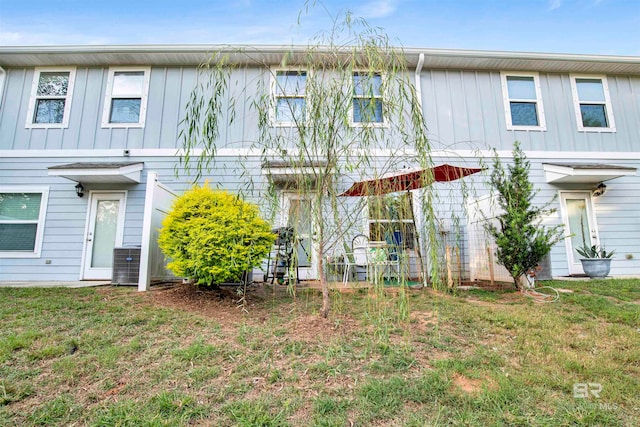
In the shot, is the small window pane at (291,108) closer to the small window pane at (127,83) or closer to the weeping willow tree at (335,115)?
the weeping willow tree at (335,115)

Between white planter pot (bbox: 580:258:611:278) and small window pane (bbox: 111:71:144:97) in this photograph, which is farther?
small window pane (bbox: 111:71:144:97)

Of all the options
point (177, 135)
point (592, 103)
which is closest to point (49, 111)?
point (177, 135)

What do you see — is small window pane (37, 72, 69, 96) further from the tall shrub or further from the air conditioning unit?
the tall shrub

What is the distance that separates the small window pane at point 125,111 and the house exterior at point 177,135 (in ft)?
0.09

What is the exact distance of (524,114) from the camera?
7.38 metres

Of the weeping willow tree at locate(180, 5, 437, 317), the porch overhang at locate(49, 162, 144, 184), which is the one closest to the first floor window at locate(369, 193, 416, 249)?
the weeping willow tree at locate(180, 5, 437, 317)

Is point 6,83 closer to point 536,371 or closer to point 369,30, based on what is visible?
point 369,30

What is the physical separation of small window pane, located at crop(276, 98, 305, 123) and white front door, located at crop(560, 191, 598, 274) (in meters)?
7.08

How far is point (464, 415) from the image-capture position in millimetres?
1709

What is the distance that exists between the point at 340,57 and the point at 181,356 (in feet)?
9.07

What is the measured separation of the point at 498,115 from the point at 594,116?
2.44m

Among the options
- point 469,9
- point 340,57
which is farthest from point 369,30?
point 469,9

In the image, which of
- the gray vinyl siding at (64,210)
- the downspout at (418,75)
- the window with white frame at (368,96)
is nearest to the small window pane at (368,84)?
the window with white frame at (368,96)

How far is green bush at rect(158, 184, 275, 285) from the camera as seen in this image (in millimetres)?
3752
